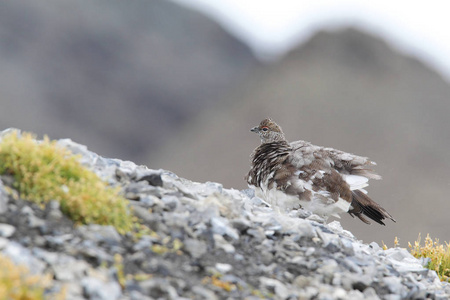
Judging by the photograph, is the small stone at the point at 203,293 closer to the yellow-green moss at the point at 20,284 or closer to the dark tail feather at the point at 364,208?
the yellow-green moss at the point at 20,284

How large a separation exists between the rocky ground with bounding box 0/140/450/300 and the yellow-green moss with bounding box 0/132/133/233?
11 cm

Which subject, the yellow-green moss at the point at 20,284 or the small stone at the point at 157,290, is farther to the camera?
the small stone at the point at 157,290

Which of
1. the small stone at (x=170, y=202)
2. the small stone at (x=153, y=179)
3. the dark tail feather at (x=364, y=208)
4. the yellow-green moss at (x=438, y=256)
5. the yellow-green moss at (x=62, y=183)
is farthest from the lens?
the dark tail feather at (x=364, y=208)

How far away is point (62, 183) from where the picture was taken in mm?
4953

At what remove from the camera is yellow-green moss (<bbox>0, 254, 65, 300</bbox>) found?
3.50m

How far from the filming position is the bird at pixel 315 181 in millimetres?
8516

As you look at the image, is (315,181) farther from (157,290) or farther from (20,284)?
(20,284)

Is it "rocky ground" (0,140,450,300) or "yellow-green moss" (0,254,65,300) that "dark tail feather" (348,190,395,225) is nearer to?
"rocky ground" (0,140,450,300)

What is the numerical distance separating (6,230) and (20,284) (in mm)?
773

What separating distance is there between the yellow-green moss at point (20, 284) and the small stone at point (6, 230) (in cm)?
46

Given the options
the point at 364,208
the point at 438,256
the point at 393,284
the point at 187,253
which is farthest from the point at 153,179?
the point at 438,256

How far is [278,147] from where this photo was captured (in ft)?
30.8

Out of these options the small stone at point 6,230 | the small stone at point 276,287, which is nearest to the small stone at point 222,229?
the small stone at point 276,287

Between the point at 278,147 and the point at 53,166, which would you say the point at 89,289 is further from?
the point at 278,147
